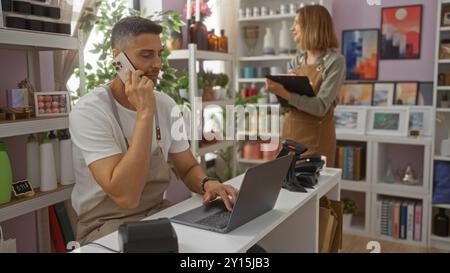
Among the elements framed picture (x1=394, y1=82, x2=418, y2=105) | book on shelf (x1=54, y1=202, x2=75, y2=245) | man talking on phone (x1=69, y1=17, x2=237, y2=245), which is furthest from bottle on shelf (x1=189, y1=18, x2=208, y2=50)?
framed picture (x1=394, y1=82, x2=418, y2=105)

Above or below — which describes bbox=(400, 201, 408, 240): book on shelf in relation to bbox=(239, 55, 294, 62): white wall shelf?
below

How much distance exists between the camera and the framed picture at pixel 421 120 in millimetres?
3293

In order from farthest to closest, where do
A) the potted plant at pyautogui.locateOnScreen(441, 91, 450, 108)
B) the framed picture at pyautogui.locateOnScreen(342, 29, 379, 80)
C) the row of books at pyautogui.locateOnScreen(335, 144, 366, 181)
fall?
the framed picture at pyautogui.locateOnScreen(342, 29, 379, 80), the row of books at pyautogui.locateOnScreen(335, 144, 366, 181), the potted plant at pyautogui.locateOnScreen(441, 91, 450, 108)

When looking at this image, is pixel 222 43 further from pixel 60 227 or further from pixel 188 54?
pixel 60 227

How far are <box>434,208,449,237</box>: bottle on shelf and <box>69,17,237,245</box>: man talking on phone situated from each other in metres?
2.30

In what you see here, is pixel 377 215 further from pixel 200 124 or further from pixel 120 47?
pixel 120 47

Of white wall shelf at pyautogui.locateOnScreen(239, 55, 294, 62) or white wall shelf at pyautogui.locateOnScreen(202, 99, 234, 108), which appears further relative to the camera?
white wall shelf at pyautogui.locateOnScreen(239, 55, 294, 62)

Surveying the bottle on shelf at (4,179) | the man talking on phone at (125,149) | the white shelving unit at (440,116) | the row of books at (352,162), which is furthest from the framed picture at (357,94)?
the bottle on shelf at (4,179)

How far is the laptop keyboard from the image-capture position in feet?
3.99

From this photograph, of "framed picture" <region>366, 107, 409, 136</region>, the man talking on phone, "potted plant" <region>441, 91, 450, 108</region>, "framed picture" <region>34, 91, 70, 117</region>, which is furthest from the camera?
"framed picture" <region>366, 107, 409, 136</region>

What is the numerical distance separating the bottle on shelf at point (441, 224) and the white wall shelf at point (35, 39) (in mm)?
2790

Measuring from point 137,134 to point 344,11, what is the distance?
2.80 m

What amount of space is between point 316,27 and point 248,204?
1515 millimetres

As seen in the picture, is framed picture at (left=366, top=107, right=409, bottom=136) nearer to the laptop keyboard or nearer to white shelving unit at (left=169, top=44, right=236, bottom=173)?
white shelving unit at (left=169, top=44, right=236, bottom=173)
